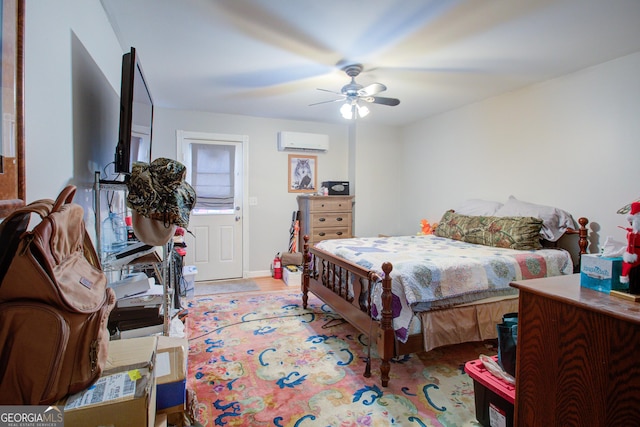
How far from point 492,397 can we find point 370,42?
7.78 feet

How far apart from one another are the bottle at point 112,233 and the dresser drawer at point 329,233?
283 cm

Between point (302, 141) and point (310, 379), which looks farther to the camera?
point (302, 141)

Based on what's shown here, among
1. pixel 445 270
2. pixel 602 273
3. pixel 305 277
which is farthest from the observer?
pixel 305 277

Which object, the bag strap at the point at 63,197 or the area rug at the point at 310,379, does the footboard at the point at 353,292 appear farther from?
the bag strap at the point at 63,197

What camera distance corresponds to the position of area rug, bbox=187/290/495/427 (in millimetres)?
1723

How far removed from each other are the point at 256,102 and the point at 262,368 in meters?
3.06

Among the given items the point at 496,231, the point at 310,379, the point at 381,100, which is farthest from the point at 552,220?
the point at 310,379

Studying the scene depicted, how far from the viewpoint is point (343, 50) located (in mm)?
2527

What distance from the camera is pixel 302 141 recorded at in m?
4.79

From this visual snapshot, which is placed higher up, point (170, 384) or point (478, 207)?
point (478, 207)

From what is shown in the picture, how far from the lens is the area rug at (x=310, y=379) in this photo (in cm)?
172

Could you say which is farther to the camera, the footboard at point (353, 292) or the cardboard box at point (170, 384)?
the footboard at point (353, 292)

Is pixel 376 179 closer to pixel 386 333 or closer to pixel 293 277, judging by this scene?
pixel 293 277

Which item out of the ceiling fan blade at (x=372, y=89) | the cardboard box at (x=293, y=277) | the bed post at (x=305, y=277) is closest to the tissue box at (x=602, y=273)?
Result: the ceiling fan blade at (x=372, y=89)
